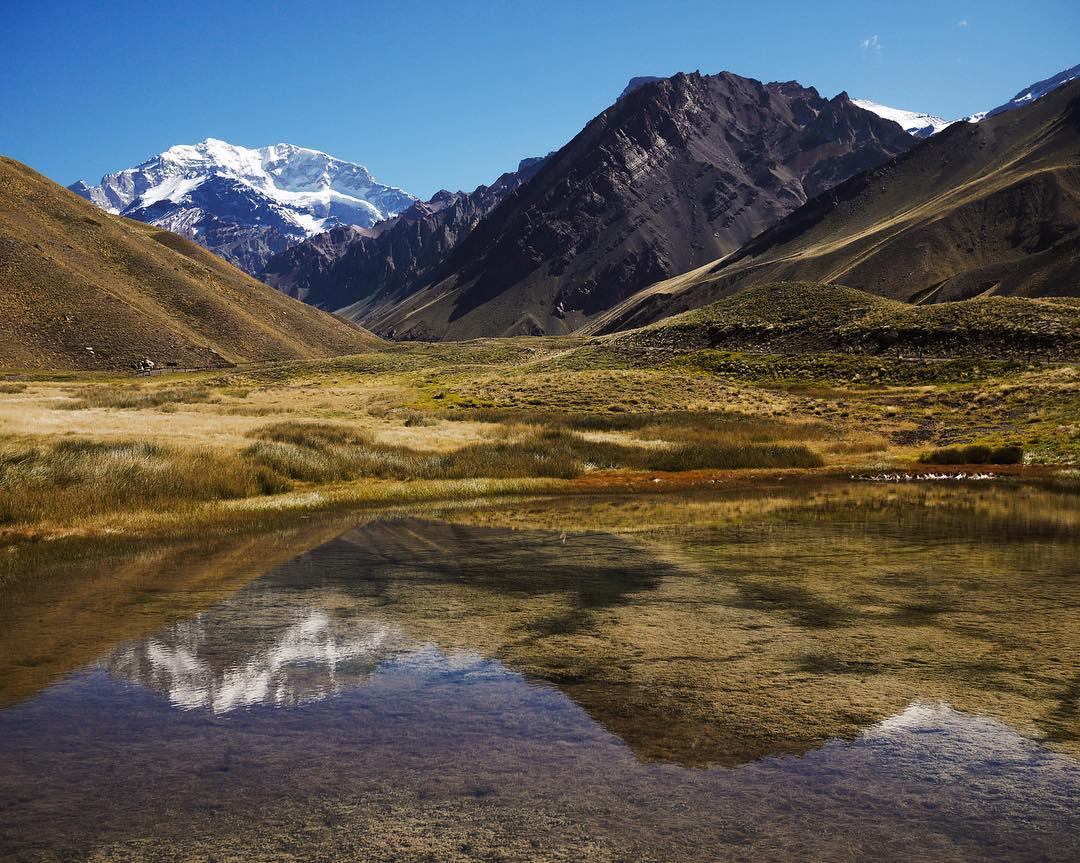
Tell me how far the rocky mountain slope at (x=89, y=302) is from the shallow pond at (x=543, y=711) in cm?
14729

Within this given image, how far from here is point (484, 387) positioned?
288 feet

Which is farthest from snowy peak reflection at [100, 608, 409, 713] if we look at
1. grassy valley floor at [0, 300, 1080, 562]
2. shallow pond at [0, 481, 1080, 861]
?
grassy valley floor at [0, 300, 1080, 562]

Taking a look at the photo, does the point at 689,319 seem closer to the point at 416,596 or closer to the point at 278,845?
the point at 416,596

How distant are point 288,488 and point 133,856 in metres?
25.6

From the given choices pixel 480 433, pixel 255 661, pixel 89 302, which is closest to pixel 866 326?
pixel 480 433

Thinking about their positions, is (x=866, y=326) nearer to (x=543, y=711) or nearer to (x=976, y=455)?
(x=976, y=455)

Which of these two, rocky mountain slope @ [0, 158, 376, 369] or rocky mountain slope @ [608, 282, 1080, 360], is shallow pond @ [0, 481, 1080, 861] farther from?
rocky mountain slope @ [0, 158, 376, 369]

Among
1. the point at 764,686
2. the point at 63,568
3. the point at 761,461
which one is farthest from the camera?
the point at 761,461

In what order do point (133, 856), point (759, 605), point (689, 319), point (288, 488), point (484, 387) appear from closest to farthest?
point (133, 856) → point (759, 605) → point (288, 488) → point (484, 387) → point (689, 319)

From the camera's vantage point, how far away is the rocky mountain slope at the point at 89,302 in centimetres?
14788

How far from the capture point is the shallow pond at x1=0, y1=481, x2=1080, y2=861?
6.51 metres

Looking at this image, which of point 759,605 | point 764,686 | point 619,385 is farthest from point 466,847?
point 619,385

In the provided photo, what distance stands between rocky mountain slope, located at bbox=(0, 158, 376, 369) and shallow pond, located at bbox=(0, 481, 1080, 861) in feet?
483

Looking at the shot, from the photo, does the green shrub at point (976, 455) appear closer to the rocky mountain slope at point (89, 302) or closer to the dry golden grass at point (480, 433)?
the dry golden grass at point (480, 433)
